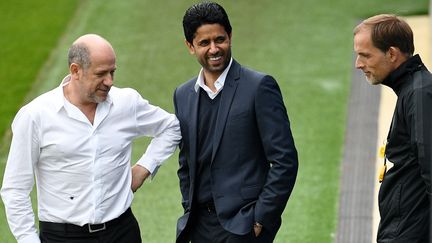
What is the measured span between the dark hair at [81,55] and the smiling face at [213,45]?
0.54 meters

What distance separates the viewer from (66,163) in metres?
4.98

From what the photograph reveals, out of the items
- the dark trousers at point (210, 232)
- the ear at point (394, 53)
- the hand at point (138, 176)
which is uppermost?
the ear at point (394, 53)

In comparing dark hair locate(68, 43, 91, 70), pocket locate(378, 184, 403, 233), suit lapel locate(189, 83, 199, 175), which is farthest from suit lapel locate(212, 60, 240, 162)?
pocket locate(378, 184, 403, 233)

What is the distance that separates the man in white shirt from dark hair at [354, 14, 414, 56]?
4.16 ft

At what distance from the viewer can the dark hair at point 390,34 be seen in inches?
188

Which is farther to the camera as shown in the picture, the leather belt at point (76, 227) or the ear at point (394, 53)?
the leather belt at point (76, 227)

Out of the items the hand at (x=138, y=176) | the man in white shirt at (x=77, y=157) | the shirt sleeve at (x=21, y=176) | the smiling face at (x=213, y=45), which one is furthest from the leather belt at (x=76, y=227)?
the smiling face at (x=213, y=45)

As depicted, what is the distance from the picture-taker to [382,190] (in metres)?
4.89

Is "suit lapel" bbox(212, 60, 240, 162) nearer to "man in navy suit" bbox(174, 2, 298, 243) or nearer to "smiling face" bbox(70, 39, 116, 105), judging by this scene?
"man in navy suit" bbox(174, 2, 298, 243)

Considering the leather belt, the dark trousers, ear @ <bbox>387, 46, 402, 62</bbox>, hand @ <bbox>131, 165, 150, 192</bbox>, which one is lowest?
the dark trousers

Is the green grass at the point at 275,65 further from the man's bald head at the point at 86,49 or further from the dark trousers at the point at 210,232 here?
the man's bald head at the point at 86,49

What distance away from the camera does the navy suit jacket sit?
16.5 feet

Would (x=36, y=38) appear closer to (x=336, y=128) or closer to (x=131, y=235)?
(x=336, y=128)

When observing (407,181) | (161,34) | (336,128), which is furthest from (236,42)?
(407,181)
